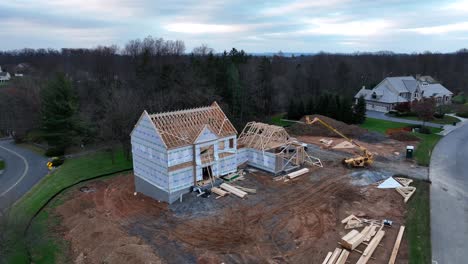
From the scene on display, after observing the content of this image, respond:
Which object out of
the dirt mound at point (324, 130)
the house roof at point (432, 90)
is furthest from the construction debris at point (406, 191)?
the house roof at point (432, 90)

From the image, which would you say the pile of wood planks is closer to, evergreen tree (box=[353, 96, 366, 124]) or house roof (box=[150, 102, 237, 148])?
house roof (box=[150, 102, 237, 148])

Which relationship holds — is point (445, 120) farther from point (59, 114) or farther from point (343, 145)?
point (59, 114)

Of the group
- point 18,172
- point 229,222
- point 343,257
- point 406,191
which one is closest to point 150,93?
point 18,172

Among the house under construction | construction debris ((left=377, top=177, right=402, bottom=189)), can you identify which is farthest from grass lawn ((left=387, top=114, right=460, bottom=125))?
the house under construction

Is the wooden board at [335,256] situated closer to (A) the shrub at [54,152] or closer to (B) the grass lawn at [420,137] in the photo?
(B) the grass lawn at [420,137]

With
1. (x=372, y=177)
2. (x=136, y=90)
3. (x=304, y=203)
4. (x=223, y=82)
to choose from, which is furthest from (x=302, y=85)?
(x=304, y=203)

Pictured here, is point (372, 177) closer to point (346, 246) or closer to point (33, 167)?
point (346, 246)
